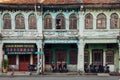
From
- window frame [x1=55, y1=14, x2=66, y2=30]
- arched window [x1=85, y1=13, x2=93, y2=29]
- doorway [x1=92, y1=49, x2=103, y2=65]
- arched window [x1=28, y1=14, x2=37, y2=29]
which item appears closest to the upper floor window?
doorway [x1=92, y1=49, x2=103, y2=65]

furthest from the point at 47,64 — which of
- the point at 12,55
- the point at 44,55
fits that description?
the point at 12,55

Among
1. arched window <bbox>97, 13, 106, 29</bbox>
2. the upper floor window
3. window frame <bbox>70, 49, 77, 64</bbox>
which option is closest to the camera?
arched window <bbox>97, 13, 106, 29</bbox>

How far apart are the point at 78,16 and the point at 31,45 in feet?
19.5

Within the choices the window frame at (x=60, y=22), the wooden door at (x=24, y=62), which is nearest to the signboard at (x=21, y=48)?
the wooden door at (x=24, y=62)

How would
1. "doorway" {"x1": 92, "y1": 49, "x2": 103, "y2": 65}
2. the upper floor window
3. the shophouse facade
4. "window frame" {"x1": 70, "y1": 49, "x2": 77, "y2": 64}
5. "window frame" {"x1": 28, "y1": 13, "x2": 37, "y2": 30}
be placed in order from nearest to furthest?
the shophouse facade → "window frame" {"x1": 28, "y1": 13, "x2": 37, "y2": 30} → the upper floor window → "doorway" {"x1": 92, "y1": 49, "x2": 103, "y2": 65} → "window frame" {"x1": 70, "y1": 49, "x2": 77, "y2": 64}

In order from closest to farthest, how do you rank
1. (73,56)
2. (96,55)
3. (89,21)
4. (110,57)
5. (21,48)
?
(89,21) < (21,48) < (110,57) < (96,55) < (73,56)

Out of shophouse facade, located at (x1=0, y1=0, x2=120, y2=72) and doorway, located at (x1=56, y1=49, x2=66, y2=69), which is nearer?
shophouse facade, located at (x1=0, y1=0, x2=120, y2=72)

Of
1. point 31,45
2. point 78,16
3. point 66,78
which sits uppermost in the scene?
point 78,16

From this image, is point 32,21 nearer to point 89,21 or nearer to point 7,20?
point 7,20

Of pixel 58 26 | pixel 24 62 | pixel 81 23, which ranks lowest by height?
pixel 24 62

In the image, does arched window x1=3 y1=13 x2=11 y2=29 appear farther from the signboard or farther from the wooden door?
the wooden door

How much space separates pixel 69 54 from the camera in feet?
139

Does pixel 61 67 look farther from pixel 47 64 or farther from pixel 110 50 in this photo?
pixel 110 50

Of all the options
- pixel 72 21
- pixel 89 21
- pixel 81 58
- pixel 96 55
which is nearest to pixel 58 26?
pixel 72 21
